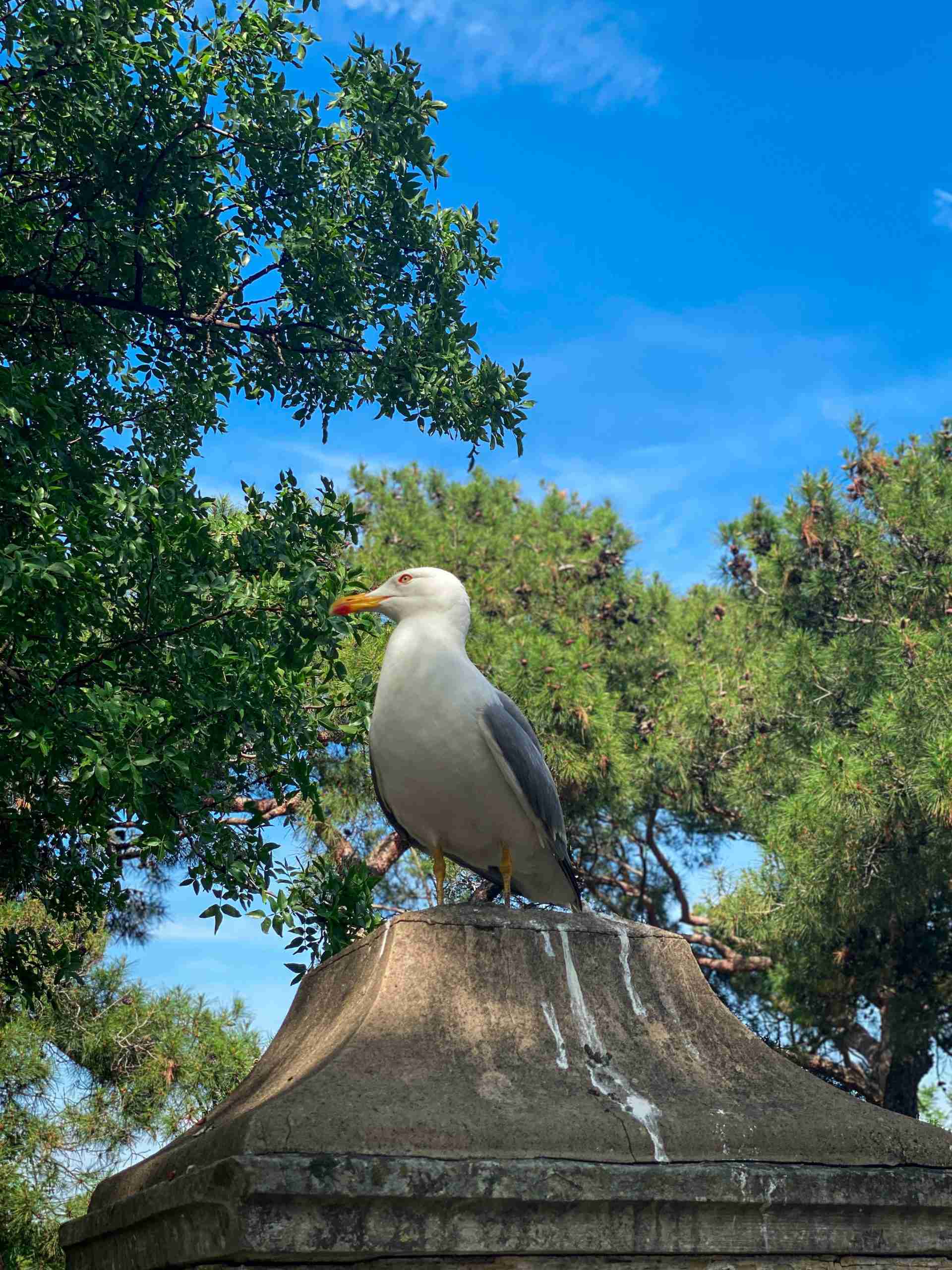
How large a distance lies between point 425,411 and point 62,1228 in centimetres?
529

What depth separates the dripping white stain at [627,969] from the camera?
12.9 feet

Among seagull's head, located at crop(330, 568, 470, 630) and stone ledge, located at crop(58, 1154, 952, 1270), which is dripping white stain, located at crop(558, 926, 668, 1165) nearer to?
stone ledge, located at crop(58, 1154, 952, 1270)

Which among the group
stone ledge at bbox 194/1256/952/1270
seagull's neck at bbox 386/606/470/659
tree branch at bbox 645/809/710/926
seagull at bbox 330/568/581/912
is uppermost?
tree branch at bbox 645/809/710/926

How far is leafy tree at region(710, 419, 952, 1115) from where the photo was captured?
11.4 m

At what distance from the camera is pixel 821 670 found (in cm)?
1362

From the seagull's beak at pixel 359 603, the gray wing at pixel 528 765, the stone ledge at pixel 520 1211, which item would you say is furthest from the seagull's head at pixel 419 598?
the stone ledge at pixel 520 1211

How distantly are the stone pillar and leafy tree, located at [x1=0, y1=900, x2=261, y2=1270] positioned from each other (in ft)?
23.0

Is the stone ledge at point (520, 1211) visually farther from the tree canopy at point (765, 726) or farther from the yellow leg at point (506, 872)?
the tree canopy at point (765, 726)

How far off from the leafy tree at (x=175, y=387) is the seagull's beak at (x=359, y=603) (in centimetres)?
157

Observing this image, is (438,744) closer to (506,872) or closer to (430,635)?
(430,635)

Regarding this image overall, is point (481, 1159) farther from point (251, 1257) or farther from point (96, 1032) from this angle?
point (96, 1032)

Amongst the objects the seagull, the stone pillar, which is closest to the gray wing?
the seagull

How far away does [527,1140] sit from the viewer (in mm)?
3346

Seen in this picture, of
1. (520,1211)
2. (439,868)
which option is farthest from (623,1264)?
(439,868)
